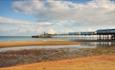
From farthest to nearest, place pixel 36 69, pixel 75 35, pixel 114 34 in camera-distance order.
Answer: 1. pixel 75 35
2. pixel 114 34
3. pixel 36 69

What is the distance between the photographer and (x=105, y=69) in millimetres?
12422

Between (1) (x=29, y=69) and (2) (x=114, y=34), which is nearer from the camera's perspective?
(1) (x=29, y=69)

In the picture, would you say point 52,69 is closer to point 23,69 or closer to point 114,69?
point 23,69

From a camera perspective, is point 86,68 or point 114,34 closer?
point 86,68

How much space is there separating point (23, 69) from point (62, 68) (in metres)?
2.39

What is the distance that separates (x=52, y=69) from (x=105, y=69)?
10.0 ft

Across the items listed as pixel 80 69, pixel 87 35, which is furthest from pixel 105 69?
pixel 87 35

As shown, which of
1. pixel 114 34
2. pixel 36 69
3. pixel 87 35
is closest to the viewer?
pixel 36 69

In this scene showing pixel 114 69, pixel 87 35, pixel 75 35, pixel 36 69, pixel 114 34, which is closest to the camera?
pixel 114 69

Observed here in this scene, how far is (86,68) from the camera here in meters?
12.9

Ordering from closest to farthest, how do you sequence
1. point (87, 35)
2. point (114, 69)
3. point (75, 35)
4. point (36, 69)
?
point (114, 69), point (36, 69), point (87, 35), point (75, 35)

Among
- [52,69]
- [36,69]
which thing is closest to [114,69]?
[52,69]

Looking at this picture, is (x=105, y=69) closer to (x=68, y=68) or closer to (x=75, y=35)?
(x=68, y=68)

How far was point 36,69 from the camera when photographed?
43.1ft
